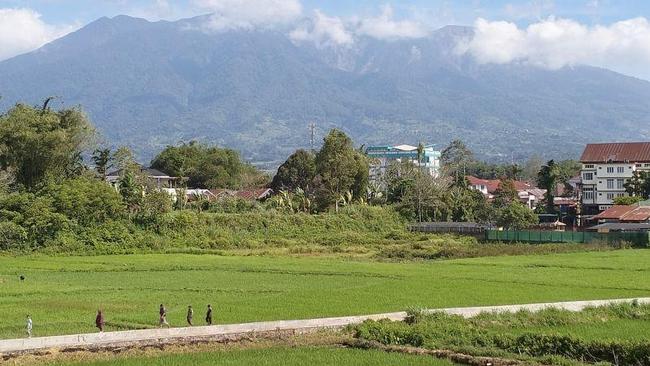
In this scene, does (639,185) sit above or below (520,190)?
above

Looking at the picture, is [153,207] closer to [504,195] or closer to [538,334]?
[538,334]

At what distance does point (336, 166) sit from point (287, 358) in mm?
46074

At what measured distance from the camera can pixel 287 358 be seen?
16109 mm

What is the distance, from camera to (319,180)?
64438 millimetres

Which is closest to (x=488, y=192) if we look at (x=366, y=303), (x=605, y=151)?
(x=605, y=151)

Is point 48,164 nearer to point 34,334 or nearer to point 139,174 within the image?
point 139,174

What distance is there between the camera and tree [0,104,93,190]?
47719 millimetres

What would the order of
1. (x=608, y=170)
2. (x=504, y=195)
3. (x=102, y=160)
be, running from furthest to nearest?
1. (x=608, y=170)
2. (x=504, y=195)
3. (x=102, y=160)

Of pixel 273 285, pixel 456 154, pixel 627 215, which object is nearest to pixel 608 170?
pixel 627 215

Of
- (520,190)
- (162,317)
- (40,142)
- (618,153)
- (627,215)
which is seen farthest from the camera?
(520,190)

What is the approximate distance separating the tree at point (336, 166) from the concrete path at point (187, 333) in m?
40.7

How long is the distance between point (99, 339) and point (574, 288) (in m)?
17.4

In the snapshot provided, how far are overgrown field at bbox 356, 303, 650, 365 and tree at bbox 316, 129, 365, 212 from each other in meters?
40.7

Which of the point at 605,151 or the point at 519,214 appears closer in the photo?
the point at 519,214
